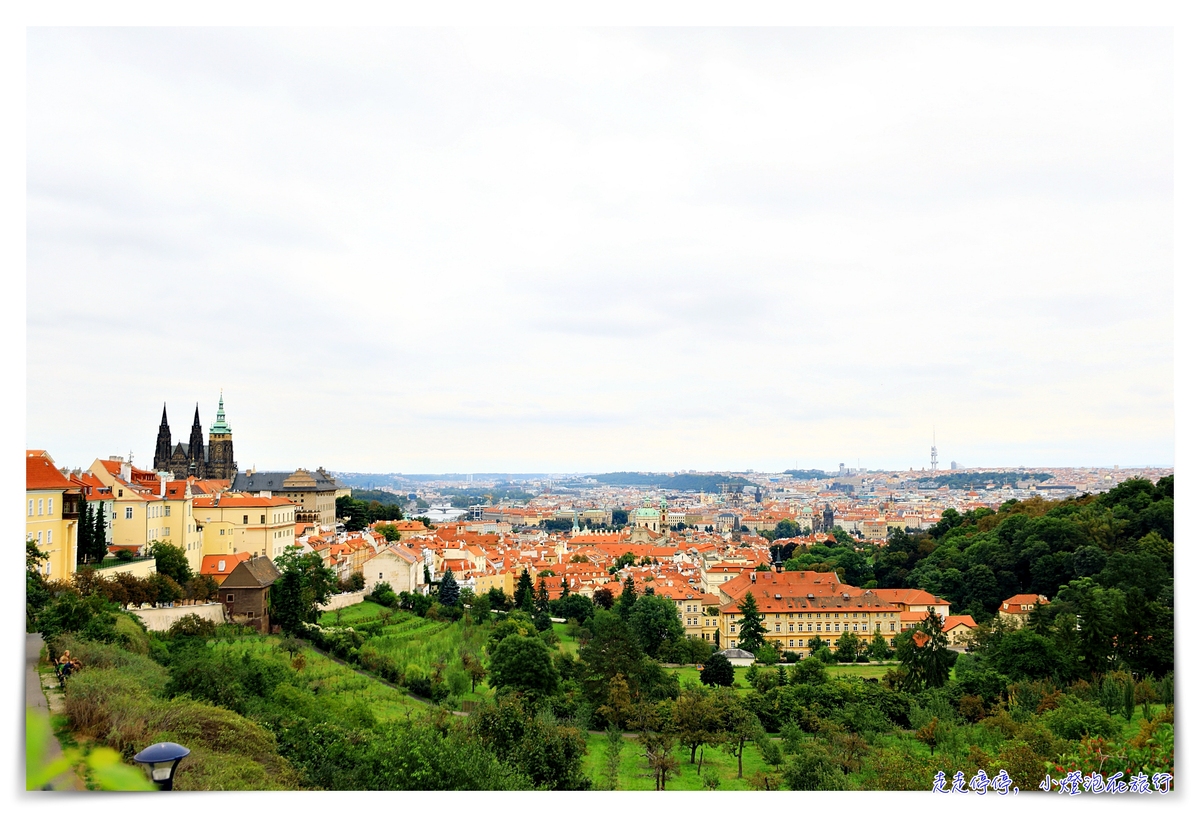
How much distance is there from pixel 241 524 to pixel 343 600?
225 cm

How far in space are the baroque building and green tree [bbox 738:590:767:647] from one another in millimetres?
18088

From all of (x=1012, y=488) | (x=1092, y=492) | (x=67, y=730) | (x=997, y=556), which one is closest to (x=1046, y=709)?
(x=67, y=730)

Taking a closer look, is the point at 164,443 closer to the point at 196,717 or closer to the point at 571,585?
the point at 571,585

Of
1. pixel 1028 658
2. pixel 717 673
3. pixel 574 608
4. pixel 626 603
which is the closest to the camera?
pixel 1028 658

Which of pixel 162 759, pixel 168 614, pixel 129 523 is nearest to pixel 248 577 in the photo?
pixel 168 614

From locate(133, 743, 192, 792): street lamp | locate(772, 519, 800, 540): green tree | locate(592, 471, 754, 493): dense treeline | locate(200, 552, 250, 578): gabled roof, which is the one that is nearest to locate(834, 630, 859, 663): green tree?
locate(200, 552, 250, 578): gabled roof

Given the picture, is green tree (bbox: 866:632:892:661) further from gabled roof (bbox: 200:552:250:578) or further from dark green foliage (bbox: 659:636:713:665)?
gabled roof (bbox: 200:552:250:578)

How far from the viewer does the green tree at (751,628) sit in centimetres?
Result: 1759

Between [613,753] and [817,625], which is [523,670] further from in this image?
[817,625]

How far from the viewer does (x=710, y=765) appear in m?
8.73

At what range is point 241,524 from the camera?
46.5 ft

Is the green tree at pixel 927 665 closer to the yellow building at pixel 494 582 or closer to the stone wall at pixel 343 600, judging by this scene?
the stone wall at pixel 343 600

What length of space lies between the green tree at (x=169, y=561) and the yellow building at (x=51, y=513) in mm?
2596

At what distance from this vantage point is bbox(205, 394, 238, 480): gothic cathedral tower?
2872 cm
